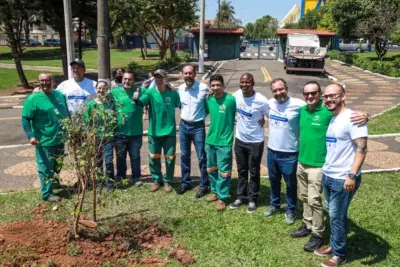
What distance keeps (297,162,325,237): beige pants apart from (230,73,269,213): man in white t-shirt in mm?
833

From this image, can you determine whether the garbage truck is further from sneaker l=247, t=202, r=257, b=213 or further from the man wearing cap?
sneaker l=247, t=202, r=257, b=213

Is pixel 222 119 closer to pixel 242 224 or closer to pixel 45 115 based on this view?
pixel 242 224

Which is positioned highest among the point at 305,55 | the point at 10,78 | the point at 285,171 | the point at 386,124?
the point at 305,55

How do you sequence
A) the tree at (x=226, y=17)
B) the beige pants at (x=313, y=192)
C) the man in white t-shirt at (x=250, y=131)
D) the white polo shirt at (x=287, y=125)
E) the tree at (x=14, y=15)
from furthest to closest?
the tree at (x=226, y=17), the tree at (x=14, y=15), the man in white t-shirt at (x=250, y=131), the white polo shirt at (x=287, y=125), the beige pants at (x=313, y=192)

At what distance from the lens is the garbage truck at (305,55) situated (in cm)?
2294

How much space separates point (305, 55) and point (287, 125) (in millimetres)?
19967

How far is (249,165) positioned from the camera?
5156 mm

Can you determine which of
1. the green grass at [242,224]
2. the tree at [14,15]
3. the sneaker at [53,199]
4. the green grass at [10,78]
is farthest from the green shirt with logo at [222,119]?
the green grass at [10,78]

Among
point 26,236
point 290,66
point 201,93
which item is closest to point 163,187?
point 201,93

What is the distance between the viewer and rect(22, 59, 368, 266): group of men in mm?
3729

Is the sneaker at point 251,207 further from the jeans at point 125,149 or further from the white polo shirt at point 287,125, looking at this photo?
the jeans at point 125,149

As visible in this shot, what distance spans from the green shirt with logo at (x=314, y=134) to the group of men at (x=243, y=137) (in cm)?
1

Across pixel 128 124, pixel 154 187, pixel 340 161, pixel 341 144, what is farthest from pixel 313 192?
pixel 128 124

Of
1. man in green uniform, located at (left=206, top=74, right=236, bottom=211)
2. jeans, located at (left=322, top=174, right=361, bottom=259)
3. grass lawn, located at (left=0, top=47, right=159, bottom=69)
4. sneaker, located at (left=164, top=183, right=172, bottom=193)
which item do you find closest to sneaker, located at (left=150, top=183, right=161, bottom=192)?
sneaker, located at (left=164, top=183, right=172, bottom=193)
